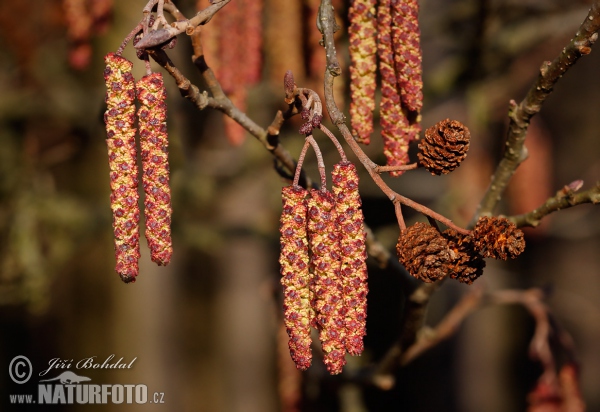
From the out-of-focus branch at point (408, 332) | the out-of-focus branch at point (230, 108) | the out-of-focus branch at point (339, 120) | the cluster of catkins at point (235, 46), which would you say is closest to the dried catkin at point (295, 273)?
the out-of-focus branch at point (339, 120)

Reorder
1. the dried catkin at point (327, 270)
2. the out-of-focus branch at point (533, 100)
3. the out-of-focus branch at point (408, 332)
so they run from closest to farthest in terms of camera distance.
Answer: the dried catkin at point (327, 270) < the out-of-focus branch at point (533, 100) < the out-of-focus branch at point (408, 332)

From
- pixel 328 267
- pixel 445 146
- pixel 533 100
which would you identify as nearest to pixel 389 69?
pixel 445 146

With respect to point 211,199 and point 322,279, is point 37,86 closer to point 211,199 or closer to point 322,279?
point 211,199

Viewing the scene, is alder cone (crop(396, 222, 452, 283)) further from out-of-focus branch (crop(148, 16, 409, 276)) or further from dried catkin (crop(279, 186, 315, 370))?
out-of-focus branch (crop(148, 16, 409, 276))

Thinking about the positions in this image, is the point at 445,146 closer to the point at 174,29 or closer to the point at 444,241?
the point at 444,241

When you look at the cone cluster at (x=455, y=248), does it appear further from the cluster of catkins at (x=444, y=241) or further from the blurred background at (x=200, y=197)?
the blurred background at (x=200, y=197)

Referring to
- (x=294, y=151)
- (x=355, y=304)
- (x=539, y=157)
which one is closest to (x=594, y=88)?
(x=539, y=157)
